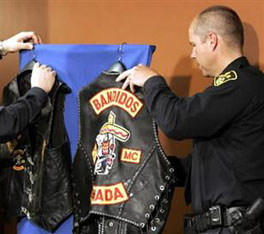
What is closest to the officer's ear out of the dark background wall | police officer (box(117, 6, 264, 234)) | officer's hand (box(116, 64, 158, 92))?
police officer (box(117, 6, 264, 234))

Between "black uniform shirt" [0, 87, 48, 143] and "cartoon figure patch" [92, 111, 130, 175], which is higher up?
"black uniform shirt" [0, 87, 48, 143]

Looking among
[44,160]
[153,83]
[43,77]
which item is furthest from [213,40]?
[44,160]

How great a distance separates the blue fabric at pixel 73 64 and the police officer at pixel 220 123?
126mm

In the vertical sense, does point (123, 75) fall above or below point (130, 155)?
above

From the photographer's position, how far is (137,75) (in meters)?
1.55

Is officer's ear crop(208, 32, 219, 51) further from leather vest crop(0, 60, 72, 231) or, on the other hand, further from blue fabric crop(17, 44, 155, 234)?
leather vest crop(0, 60, 72, 231)

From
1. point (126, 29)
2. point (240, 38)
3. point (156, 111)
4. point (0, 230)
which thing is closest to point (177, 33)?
point (126, 29)

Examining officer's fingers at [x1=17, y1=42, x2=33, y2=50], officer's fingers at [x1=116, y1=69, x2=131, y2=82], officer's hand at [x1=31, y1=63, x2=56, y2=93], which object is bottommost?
officer's hand at [x1=31, y1=63, x2=56, y2=93]

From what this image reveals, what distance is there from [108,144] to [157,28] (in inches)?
22.0

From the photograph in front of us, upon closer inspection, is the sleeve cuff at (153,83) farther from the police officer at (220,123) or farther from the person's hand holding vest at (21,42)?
the person's hand holding vest at (21,42)

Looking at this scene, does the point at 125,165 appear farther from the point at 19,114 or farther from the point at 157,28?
the point at 157,28

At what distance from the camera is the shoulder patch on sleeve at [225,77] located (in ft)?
4.85

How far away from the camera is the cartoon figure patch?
1585mm

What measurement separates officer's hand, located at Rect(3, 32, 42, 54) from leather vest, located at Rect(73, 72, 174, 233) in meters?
0.30
